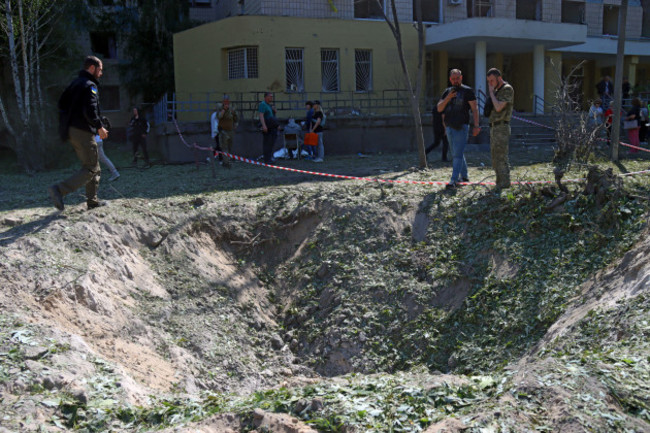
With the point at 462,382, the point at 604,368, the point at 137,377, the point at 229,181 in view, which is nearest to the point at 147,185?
the point at 229,181

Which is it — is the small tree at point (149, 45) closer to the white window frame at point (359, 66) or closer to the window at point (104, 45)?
the window at point (104, 45)

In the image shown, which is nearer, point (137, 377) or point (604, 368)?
point (604, 368)

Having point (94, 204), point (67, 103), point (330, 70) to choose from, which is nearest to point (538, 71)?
point (330, 70)

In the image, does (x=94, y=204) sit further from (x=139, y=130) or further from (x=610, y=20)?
(x=610, y=20)

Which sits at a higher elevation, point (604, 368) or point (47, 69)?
point (47, 69)

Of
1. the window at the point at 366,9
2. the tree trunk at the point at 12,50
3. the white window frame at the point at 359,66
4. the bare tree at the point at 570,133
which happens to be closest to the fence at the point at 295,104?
the white window frame at the point at 359,66

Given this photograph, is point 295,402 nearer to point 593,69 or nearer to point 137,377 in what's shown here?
point 137,377

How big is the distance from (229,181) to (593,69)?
2367cm

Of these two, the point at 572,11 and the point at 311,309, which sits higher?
the point at 572,11

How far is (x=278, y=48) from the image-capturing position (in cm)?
2123

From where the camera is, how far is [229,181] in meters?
11.9

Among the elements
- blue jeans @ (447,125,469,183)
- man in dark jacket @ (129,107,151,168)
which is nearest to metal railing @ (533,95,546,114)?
man in dark jacket @ (129,107,151,168)

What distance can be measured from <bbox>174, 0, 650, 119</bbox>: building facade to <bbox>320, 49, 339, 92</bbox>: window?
37 mm

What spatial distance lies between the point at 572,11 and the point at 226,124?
20542 mm
